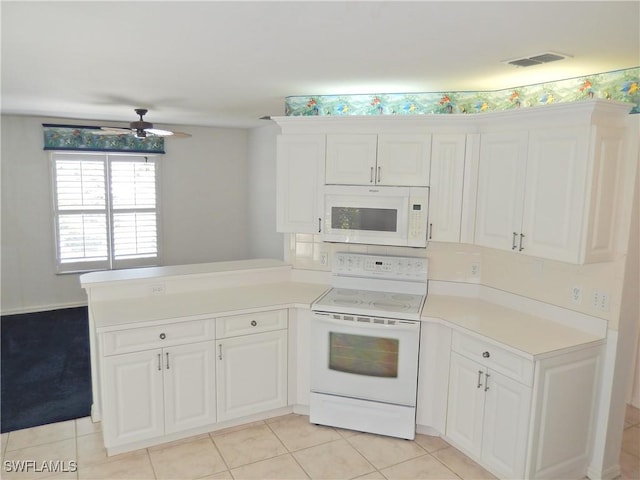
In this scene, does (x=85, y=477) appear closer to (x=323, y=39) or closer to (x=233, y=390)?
(x=233, y=390)

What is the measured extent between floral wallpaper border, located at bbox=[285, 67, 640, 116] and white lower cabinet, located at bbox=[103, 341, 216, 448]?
2.08 metres

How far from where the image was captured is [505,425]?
2.72 metres

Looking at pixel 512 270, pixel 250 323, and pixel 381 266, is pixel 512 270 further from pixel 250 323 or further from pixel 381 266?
pixel 250 323

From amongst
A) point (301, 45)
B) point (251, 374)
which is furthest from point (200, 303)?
point (301, 45)

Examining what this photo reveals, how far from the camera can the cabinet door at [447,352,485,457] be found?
9.48 ft

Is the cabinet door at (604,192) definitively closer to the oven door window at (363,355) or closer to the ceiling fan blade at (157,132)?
the oven door window at (363,355)

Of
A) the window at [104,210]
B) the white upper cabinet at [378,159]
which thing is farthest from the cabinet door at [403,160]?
the window at [104,210]

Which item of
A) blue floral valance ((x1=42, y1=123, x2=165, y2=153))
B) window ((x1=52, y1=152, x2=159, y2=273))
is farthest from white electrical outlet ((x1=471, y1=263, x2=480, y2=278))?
window ((x1=52, y1=152, x2=159, y2=273))

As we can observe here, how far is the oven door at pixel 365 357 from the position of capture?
3166 mm

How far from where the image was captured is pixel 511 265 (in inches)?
133

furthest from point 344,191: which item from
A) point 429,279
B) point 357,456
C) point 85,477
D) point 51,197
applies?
point 51,197

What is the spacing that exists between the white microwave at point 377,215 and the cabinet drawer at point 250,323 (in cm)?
71

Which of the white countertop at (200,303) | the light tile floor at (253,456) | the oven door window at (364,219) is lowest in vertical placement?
the light tile floor at (253,456)

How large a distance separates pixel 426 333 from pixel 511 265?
2.67 ft
